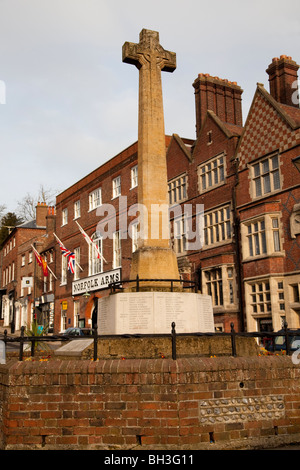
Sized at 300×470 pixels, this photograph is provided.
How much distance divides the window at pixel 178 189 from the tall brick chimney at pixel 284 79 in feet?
23.3

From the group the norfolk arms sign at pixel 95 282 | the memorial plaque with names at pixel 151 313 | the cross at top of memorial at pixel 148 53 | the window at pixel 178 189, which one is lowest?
the memorial plaque with names at pixel 151 313

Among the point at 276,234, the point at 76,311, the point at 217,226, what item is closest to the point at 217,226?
the point at 217,226

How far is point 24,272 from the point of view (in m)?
48.8

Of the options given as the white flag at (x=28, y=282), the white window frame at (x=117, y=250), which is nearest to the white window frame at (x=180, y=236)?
the white window frame at (x=117, y=250)

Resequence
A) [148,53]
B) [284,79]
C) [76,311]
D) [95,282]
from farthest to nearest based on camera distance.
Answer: [76,311], [95,282], [284,79], [148,53]

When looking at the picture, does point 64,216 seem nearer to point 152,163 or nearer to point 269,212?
point 269,212

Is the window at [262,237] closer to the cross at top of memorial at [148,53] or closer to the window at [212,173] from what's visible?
the window at [212,173]

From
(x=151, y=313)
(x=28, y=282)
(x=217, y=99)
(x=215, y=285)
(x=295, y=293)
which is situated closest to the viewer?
A: (x=151, y=313)

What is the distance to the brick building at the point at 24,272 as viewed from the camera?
44.1 meters

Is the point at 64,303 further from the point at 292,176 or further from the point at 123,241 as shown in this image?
the point at 292,176

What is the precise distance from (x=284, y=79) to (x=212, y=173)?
21.1ft

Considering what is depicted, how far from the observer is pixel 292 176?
65.6 feet

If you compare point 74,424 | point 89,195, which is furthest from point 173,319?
point 89,195
